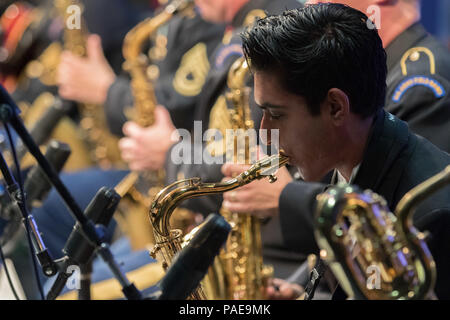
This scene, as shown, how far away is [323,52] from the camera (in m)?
1.31

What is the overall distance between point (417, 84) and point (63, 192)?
1000mm

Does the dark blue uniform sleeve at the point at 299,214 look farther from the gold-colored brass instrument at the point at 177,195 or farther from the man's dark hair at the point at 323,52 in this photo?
the man's dark hair at the point at 323,52

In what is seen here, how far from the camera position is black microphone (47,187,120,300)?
1.38m

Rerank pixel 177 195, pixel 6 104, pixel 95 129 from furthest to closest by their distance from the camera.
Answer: pixel 95 129, pixel 177 195, pixel 6 104

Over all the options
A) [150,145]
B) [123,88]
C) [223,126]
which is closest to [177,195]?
[223,126]

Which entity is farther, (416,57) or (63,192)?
(416,57)

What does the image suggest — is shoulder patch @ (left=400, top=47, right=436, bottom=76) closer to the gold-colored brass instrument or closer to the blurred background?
the gold-colored brass instrument

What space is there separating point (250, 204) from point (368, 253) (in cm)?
77

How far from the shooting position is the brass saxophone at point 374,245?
3.40 feet

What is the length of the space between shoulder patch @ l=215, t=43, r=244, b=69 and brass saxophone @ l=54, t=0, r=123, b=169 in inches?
58.0

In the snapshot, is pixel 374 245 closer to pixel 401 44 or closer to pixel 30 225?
pixel 30 225

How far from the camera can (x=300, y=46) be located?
133 cm

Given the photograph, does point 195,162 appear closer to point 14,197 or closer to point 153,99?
point 14,197
